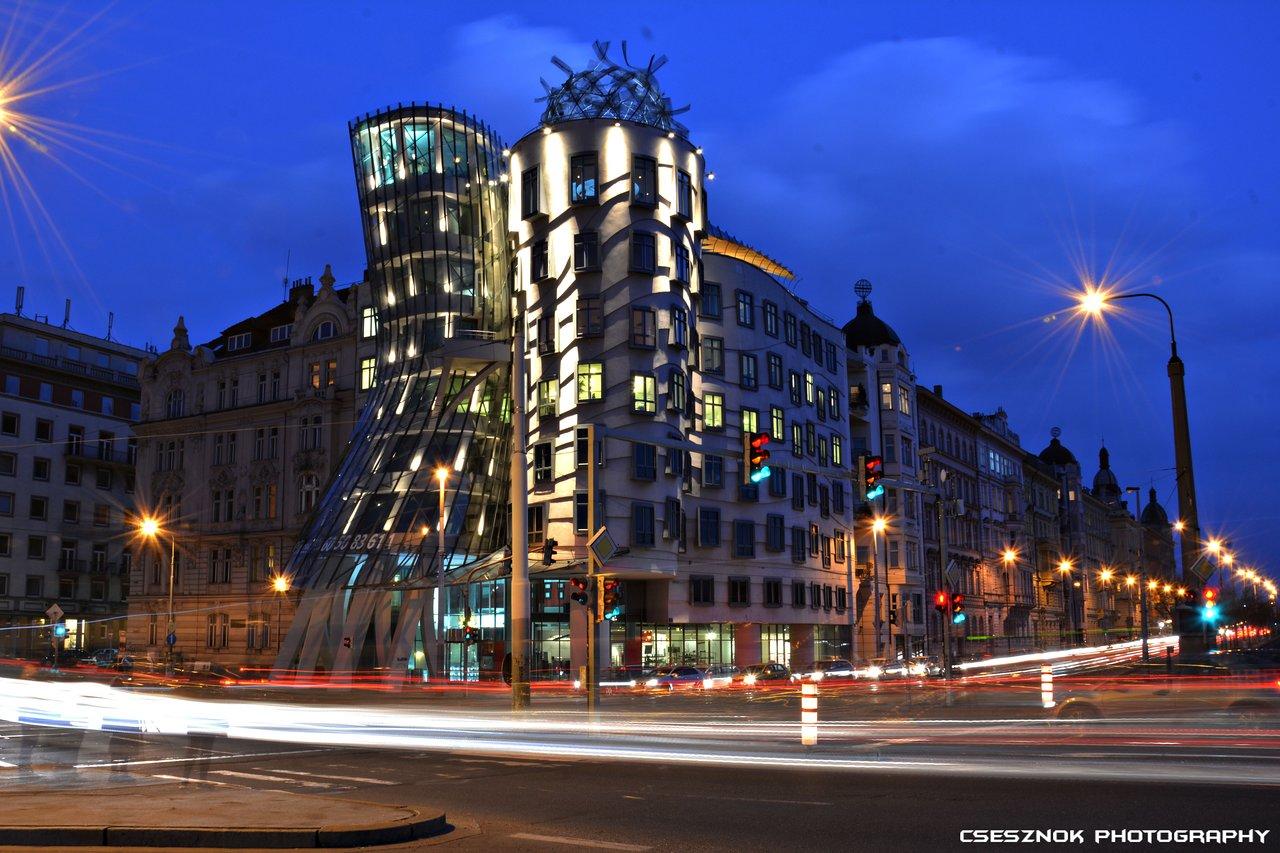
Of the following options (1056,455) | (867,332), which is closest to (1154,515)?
(1056,455)

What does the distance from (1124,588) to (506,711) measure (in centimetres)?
13575

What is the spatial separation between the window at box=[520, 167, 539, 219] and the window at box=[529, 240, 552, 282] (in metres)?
1.50

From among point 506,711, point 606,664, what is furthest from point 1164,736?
point 606,664

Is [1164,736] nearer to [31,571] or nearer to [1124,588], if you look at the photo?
[31,571]

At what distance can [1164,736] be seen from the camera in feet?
62.6

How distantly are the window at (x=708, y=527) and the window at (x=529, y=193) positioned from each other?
16920mm

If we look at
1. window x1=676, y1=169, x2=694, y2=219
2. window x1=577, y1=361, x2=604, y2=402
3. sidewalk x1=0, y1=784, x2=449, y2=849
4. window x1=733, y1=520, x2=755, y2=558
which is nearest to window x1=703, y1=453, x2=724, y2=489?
window x1=733, y1=520, x2=755, y2=558

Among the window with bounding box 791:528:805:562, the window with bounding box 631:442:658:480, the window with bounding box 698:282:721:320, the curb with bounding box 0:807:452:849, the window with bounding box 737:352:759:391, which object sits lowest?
the curb with bounding box 0:807:452:849

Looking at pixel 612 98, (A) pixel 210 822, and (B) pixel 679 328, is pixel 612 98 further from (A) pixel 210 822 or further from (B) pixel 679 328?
(A) pixel 210 822

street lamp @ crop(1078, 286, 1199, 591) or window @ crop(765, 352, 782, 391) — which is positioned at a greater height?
window @ crop(765, 352, 782, 391)

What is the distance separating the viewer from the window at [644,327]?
53406 mm

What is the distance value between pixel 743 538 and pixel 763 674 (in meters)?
10.6

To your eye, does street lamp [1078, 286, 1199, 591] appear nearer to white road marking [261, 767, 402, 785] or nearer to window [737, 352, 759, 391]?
white road marking [261, 767, 402, 785]

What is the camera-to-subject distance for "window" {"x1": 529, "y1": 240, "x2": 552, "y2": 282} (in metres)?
55.2
